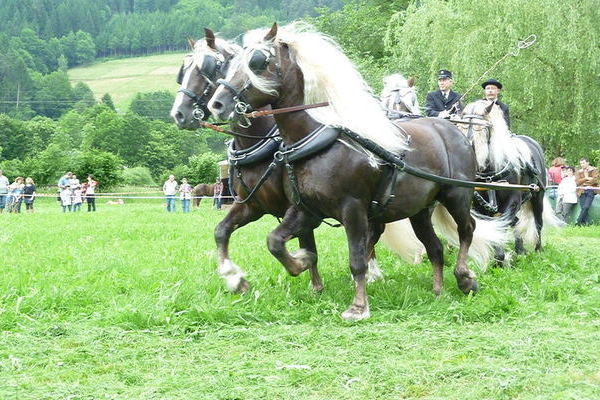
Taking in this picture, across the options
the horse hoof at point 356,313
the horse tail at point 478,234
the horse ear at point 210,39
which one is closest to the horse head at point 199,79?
the horse ear at point 210,39

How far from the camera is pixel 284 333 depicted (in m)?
5.62

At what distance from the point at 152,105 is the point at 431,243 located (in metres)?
103

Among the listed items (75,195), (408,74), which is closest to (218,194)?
(75,195)

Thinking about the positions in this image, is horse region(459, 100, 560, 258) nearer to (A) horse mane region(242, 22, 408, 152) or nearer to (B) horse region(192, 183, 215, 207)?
(A) horse mane region(242, 22, 408, 152)

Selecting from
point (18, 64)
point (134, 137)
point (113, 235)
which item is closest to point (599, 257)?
point (113, 235)

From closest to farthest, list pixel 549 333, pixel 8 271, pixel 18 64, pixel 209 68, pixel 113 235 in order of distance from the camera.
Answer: pixel 549 333 → pixel 209 68 → pixel 8 271 → pixel 113 235 → pixel 18 64

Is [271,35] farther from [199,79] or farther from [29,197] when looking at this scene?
[29,197]

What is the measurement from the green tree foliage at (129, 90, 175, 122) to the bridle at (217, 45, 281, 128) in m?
101

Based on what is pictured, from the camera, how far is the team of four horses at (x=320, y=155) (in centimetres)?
621

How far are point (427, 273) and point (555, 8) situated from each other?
52.2 feet

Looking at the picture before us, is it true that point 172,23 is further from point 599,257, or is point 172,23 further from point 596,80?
point 599,257

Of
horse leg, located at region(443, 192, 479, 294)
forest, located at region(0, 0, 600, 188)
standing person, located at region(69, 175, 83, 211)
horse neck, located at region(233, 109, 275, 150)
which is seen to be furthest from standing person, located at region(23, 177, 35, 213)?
horse leg, located at region(443, 192, 479, 294)

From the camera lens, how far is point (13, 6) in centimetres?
17275

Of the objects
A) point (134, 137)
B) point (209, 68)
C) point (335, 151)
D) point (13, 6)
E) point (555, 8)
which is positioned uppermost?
point (13, 6)
